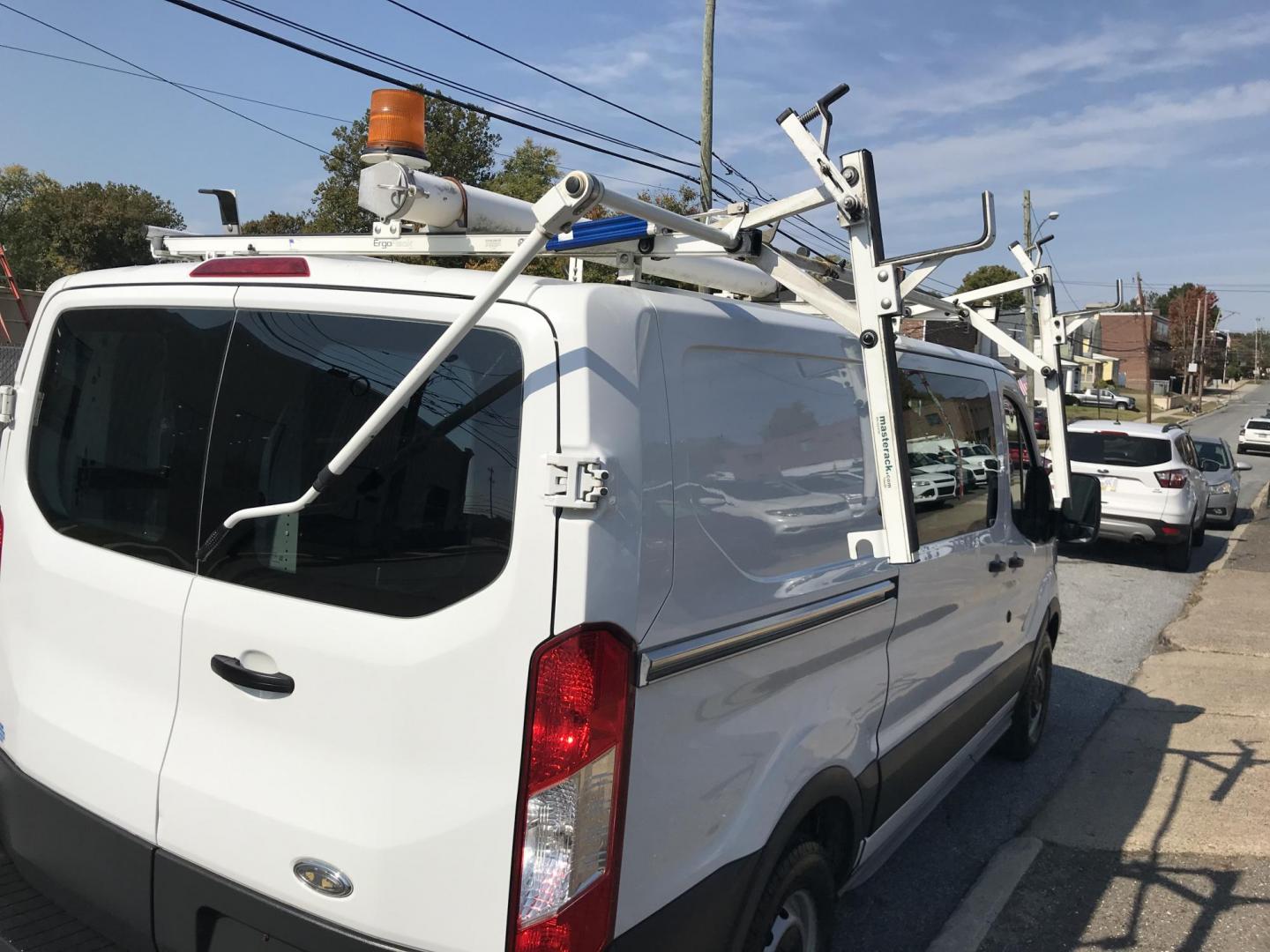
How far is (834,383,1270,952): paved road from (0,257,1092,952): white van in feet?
3.90

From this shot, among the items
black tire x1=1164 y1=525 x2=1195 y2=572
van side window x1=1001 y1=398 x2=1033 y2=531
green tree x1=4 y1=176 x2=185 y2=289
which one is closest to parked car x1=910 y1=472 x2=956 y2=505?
van side window x1=1001 y1=398 x2=1033 y2=531

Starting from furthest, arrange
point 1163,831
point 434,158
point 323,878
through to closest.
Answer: point 434,158, point 1163,831, point 323,878

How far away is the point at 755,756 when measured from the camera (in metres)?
2.40

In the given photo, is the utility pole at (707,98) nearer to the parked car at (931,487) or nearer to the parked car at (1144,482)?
the parked car at (1144,482)

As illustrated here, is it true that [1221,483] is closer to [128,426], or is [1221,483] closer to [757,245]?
[757,245]

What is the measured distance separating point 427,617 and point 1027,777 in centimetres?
448

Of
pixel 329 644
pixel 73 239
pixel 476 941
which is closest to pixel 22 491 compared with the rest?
pixel 329 644

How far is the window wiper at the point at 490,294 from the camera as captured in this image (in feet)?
6.09

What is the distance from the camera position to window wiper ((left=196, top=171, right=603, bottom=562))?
186 centimetres

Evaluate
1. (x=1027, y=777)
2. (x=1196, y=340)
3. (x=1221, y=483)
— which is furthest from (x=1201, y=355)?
(x=1027, y=777)

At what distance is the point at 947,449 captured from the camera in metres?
3.75

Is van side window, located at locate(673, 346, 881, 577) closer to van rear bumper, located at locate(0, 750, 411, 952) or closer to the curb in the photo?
van rear bumper, located at locate(0, 750, 411, 952)

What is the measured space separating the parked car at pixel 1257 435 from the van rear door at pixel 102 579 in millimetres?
42468

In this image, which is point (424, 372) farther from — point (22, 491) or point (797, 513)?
point (22, 491)
